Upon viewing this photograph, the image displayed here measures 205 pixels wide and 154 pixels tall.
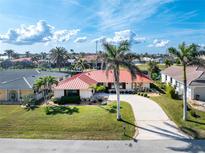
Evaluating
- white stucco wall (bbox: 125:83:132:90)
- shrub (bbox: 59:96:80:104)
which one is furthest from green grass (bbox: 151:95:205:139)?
shrub (bbox: 59:96:80:104)

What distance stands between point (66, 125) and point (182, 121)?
43.1 feet

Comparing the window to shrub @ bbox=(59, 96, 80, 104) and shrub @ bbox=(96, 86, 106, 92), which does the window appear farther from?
shrub @ bbox=(96, 86, 106, 92)

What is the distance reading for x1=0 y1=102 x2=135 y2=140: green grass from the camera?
84.5 feet

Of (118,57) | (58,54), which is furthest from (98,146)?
(58,54)

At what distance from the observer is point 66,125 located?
28328 millimetres

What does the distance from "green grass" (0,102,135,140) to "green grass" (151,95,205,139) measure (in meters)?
5.07

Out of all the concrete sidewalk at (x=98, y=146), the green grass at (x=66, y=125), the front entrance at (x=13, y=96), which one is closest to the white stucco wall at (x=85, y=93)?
the green grass at (x=66, y=125)

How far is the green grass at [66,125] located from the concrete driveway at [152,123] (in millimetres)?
1088

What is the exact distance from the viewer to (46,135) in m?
25.7

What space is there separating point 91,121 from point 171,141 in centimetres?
955

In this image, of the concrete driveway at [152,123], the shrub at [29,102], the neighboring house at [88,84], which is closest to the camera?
the concrete driveway at [152,123]

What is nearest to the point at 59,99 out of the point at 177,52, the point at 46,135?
the point at 46,135

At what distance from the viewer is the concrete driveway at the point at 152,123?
82.6 feet

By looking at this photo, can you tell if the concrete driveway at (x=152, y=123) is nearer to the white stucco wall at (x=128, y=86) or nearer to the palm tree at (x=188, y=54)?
the palm tree at (x=188, y=54)
